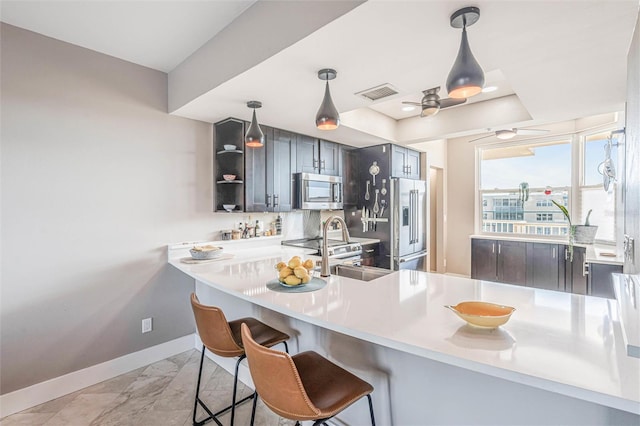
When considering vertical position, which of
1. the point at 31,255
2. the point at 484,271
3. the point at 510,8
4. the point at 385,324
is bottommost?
the point at 484,271

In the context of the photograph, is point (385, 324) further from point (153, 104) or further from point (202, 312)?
point (153, 104)

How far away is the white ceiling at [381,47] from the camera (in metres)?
1.43

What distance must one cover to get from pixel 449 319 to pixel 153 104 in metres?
3.01

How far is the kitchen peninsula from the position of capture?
2.97 feet

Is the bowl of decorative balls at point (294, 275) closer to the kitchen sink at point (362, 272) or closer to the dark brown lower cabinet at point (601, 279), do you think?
the kitchen sink at point (362, 272)

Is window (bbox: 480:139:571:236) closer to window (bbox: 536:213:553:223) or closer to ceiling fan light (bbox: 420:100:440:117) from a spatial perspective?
window (bbox: 536:213:553:223)

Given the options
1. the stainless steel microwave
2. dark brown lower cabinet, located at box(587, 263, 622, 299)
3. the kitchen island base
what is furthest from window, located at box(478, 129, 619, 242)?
the kitchen island base

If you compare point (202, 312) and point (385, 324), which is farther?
point (202, 312)

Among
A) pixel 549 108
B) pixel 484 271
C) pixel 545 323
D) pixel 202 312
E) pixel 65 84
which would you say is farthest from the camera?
pixel 484 271

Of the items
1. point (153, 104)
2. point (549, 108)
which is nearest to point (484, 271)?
point (549, 108)

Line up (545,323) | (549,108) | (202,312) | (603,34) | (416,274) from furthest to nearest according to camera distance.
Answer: (549,108), (416,274), (202,312), (603,34), (545,323)

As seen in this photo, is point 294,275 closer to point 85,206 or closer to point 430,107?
point 430,107

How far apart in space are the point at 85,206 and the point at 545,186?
Result: 6.02 metres

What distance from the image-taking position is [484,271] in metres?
5.02
